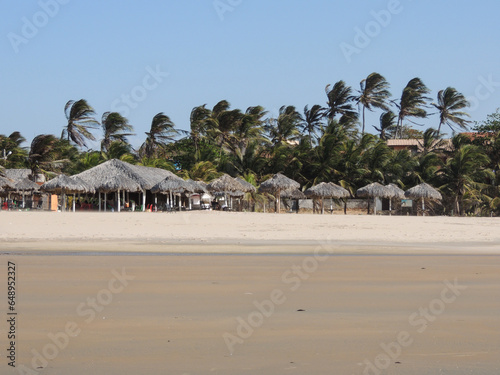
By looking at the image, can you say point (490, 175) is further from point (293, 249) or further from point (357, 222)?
point (293, 249)

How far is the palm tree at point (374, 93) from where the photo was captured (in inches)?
2063

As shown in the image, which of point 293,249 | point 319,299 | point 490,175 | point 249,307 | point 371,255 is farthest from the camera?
point 490,175

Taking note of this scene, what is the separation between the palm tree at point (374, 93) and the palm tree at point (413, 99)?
4.35ft

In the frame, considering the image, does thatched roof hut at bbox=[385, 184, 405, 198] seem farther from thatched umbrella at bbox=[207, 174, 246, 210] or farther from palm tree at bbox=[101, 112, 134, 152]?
palm tree at bbox=[101, 112, 134, 152]

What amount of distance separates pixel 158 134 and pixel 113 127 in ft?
11.9

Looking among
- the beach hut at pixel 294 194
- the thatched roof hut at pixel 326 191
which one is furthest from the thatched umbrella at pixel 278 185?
the beach hut at pixel 294 194

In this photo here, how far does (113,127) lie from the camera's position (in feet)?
154

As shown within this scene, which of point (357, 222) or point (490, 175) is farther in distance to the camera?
point (490, 175)

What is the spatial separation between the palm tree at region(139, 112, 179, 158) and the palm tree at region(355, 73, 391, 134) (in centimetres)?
1612

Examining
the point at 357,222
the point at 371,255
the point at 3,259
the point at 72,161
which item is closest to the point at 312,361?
the point at 3,259

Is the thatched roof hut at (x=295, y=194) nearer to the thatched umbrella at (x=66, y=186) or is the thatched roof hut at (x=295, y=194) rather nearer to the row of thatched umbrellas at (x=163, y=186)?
the row of thatched umbrellas at (x=163, y=186)

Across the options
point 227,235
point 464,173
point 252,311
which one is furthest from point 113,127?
point 252,311

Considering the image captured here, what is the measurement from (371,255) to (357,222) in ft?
33.2

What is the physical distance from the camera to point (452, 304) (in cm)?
577
